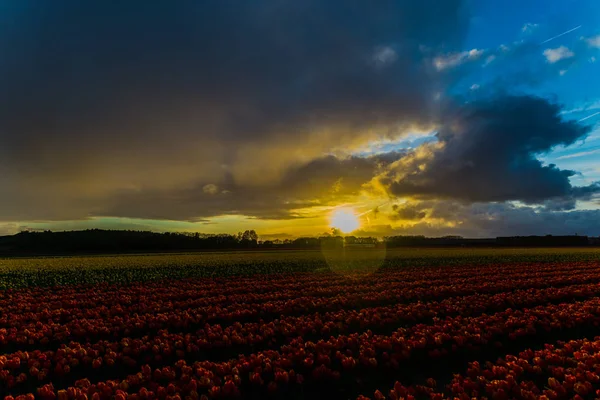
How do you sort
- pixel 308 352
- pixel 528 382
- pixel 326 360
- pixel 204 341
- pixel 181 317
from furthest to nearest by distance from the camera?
1. pixel 181 317
2. pixel 204 341
3. pixel 308 352
4. pixel 326 360
5. pixel 528 382

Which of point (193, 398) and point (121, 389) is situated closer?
point (193, 398)

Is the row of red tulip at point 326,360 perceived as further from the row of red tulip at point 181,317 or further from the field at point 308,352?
the row of red tulip at point 181,317

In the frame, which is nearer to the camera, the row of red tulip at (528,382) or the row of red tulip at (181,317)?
the row of red tulip at (528,382)

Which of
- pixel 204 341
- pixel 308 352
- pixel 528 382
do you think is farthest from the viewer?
pixel 204 341

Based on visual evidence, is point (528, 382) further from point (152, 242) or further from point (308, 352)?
point (152, 242)

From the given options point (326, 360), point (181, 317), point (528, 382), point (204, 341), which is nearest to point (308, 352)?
point (326, 360)

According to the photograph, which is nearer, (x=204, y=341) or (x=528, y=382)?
(x=528, y=382)

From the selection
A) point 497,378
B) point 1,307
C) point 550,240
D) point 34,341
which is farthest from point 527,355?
point 550,240

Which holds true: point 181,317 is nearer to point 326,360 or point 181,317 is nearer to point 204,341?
point 204,341

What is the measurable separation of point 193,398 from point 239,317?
263 inches

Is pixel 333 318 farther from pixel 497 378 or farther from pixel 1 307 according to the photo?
pixel 1 307

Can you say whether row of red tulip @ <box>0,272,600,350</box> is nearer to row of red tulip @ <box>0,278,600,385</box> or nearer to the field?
the field

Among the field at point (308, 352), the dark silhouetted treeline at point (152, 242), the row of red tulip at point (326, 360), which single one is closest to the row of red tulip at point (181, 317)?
the field at point (308, 352)

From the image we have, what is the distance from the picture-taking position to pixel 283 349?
7.78m
